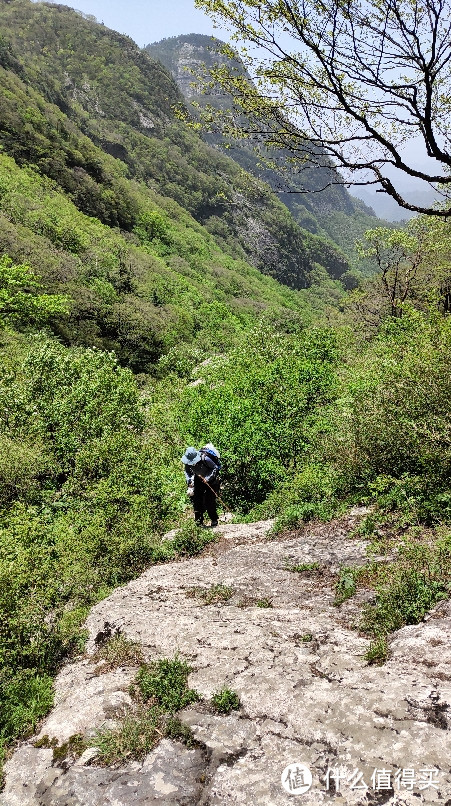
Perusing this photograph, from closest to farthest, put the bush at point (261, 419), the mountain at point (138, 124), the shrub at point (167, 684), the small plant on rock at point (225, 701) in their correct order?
the small plant on rock at point (225, 701) < the shrub at point (167, 684) < the bush at point (261, 419) < the mountain at point (138, 124)

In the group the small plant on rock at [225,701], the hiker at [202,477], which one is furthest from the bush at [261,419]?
the small plant on rock at [225,701]

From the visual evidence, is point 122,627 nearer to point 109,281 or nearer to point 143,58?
point 109,281

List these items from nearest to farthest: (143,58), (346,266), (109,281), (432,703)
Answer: (432,703) < (109,281) < (143,58) < (346,266)

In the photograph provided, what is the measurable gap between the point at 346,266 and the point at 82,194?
12181 centimetres

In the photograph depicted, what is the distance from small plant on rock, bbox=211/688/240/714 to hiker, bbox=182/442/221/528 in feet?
20.1

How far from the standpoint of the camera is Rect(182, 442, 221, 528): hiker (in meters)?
10.3

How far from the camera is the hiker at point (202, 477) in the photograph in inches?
406

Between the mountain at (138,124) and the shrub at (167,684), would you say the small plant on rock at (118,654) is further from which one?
the mountain at (138,124)

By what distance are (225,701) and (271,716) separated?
0.43 m

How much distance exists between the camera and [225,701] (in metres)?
4.07

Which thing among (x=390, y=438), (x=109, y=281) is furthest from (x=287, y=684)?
(x=109, y=281)

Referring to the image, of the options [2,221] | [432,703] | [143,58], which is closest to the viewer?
[432,703]

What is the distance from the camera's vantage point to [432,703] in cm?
357

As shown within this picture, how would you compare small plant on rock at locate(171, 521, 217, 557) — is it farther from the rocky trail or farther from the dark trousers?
the rocky trail
